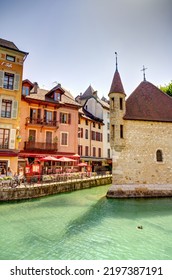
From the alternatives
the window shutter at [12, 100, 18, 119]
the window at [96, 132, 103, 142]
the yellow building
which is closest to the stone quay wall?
the yellow building

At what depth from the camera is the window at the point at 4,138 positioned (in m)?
16.6

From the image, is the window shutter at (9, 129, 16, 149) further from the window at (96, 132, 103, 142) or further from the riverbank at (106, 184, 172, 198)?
the window at (96, 132, 103, 142)

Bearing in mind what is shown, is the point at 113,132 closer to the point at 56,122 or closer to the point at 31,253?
the point at 56,122

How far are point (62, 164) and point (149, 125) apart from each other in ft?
36.7

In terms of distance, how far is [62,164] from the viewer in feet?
73.8

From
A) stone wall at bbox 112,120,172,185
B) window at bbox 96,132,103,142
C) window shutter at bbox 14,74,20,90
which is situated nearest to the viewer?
stone wall at bbox 112,120,172,185

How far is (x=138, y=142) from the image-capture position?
15.3 metres

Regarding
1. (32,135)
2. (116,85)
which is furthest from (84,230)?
(32,135)

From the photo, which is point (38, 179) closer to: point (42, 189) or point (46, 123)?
point (42, 189)

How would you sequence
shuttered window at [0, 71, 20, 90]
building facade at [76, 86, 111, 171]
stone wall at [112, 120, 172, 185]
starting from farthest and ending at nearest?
building facade at [76, 86, 111, 171]
shuttered window at [0, 71, 20, 90]
stone wall at [112, 120, 172, 185]

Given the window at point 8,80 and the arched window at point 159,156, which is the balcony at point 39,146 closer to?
the window at point 8,80

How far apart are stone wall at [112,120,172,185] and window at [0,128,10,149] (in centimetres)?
930

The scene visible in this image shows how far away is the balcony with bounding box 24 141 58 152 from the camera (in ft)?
66.4
